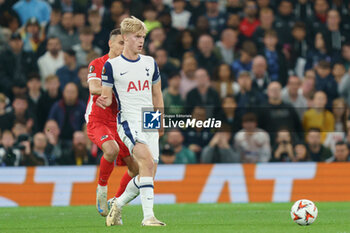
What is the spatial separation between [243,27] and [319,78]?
7.14 ft

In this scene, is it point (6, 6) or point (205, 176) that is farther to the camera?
point (6, 6)

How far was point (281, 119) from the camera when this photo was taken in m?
14.3

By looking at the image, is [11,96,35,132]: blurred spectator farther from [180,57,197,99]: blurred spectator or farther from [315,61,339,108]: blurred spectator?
[315,61,339,108]: blurred spectator

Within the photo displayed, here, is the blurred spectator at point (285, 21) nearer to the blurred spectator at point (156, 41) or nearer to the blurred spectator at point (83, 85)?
the blurred spectator at point (156, 41)

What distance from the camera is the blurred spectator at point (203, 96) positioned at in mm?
14516

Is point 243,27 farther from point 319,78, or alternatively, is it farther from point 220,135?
point 220,135

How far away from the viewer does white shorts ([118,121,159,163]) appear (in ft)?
25.3

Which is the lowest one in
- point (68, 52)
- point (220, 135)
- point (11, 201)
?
point (11, 201)

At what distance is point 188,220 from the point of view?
30.3 feet

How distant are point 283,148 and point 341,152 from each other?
1.08m

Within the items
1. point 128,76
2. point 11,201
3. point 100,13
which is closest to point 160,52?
point 100,13

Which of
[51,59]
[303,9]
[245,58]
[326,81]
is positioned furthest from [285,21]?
[51,59]

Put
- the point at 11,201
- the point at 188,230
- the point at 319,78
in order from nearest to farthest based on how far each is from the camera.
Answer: the point at 188,230 < the point at 11,201 < the point at 319,78

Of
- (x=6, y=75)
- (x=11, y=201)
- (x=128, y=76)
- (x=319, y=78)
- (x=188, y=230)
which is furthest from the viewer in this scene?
(x=319, y=78)
